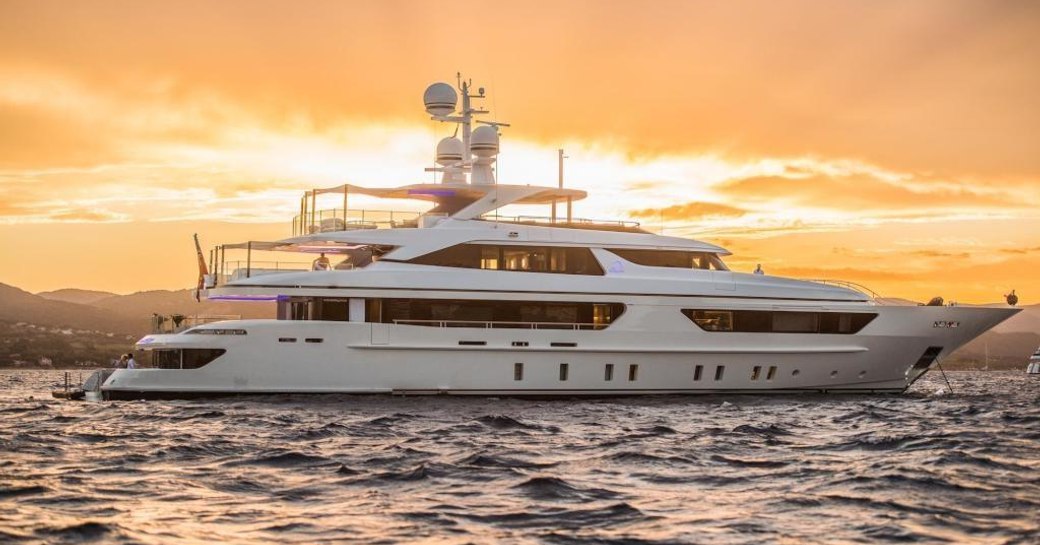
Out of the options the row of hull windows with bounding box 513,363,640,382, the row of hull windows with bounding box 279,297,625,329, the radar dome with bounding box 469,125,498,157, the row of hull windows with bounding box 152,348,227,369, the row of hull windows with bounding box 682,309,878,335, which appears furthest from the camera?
the radar dome with bounding box 469,125,498,157

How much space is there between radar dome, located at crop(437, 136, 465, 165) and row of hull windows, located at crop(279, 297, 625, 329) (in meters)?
6.57

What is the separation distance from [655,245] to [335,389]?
996cm

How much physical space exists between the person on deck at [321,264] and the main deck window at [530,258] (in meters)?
3.54

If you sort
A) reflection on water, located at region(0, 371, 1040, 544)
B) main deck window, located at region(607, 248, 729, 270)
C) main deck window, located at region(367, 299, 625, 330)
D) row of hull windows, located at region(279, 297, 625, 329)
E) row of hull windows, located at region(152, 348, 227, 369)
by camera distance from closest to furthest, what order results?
reflection on water, located at region(0, 371, 1040, 544), row of hull windows, located at region(152, 348, 227, 369), row of hull windows, located at region(279, 297, 625, 329), main deck window, located at region(367, 299, 625, 330), main deck window, located at region(607, 248, 729, 270)

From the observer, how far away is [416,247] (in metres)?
29.2

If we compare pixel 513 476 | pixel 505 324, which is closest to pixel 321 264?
pixel 505 324

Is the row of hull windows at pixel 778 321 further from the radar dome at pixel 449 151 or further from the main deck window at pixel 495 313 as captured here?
the radar dome at pixel 449 151

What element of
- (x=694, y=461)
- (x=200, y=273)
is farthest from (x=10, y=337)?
(x=694, y=461)

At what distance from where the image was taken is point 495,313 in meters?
28.8

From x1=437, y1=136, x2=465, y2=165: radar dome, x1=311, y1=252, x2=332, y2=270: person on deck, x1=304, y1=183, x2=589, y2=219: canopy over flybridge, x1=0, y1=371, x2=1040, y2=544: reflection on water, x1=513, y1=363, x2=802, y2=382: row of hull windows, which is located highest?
x1=437, y1=136, x2=465, y2=165: radar dome

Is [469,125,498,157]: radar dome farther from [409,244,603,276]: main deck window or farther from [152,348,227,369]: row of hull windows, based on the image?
[152,348,227,369]: row of hull windows

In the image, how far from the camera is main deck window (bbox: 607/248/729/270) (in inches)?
1205

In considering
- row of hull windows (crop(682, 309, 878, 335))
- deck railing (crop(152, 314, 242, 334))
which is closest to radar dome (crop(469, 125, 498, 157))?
row of hull windows (crop(682, 309, 878, 335))

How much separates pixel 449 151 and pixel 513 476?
1987cm
